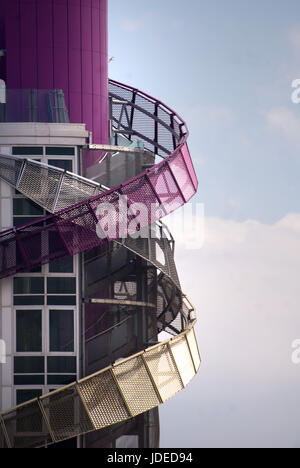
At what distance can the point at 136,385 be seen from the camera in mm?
47781

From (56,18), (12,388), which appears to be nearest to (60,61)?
(56,18)

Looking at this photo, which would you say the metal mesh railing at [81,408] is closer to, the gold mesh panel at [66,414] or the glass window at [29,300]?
the gold mesh panel at [66,414]

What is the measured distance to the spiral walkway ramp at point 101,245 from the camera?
47.1 metres

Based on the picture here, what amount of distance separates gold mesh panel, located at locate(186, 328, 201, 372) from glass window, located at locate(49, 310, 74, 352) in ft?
14.2

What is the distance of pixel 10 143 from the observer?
49219 millimetres

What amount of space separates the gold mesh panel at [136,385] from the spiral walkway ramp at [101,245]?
0.03 meters

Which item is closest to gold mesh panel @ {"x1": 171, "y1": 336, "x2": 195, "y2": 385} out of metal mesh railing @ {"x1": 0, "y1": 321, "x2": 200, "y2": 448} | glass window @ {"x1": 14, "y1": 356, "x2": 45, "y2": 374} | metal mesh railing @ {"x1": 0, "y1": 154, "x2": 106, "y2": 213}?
metal mesh railing @ {"x1": 0, "y1": 321, "x2": 200, "y2": 448}

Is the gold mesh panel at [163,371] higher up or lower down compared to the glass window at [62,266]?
lower down

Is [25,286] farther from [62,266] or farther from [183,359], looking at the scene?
[183,359]

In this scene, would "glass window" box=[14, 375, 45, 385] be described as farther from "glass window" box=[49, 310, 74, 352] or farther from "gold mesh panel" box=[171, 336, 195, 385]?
"gold mesh panel" box=[171, 336, 195, 385]

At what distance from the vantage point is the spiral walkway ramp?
1855 inches

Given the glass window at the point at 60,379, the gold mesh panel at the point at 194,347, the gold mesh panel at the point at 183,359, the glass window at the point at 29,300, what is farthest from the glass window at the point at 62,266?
the gold mesh panel at the point at 194,347

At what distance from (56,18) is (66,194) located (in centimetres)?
703
